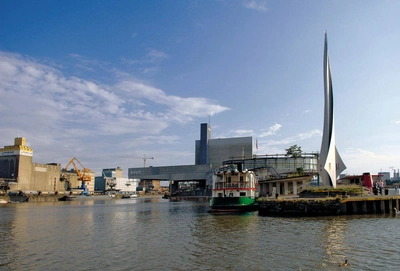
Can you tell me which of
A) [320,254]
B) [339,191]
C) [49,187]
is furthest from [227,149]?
[320,254]

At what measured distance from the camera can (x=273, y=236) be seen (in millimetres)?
29000

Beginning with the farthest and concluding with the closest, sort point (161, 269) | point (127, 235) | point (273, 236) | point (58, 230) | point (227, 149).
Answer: point (227, 149), point (58, 230), point (127, 235), point (273, 236), point (161, 269)

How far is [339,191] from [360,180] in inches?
801

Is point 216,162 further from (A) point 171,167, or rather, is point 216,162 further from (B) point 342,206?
(B) point 342,206

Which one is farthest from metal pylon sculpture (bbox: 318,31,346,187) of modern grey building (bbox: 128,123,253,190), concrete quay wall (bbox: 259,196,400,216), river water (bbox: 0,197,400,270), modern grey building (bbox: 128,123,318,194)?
modern grey building (bbox: 128,123,253,190)

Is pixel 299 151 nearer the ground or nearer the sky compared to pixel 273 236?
nearer the sky

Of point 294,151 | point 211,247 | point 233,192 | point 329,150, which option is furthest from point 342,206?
point 294,151

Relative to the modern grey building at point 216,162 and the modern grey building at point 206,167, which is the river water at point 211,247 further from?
the modern grey building at point 206,167

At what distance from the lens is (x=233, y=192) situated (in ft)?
189

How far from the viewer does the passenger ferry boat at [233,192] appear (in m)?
55.3

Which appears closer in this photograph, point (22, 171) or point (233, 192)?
point (233, 192)

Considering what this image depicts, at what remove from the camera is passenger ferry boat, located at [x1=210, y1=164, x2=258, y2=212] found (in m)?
55.3

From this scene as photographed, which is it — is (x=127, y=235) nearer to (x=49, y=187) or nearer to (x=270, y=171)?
(x=270, y=171)

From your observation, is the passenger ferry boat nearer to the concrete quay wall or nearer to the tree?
the concrete quay wall
